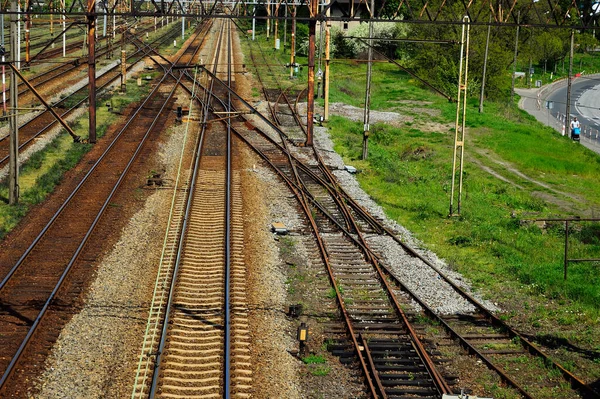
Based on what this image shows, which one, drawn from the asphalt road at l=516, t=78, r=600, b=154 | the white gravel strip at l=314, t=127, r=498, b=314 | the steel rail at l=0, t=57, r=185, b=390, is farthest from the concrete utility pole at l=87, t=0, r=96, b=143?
the asphalt road at l=516, t=78, r=600, b=154

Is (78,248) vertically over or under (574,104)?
under

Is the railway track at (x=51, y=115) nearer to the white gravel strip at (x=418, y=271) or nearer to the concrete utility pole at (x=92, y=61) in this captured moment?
the concrete utility pole at (x=92, y=61)

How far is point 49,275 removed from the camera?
642 inches

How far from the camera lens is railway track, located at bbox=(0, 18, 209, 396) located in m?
12.6

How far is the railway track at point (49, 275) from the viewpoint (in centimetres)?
1264

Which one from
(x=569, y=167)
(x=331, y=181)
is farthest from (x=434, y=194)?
(x=569, y=167)

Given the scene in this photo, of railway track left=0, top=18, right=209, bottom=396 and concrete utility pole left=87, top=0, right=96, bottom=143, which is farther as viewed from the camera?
concrete utility pole left=87, top=0, right=96, bottom=143

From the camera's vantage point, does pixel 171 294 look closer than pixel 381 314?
Yes

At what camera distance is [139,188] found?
79.6 ft

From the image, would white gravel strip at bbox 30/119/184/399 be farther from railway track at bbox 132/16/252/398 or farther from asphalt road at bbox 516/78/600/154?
asphalt road at bbox 516/78/600/154

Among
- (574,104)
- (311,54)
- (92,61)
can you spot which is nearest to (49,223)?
(92,61)

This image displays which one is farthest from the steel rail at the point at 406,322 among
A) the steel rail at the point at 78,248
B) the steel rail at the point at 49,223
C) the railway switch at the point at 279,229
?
the steel rail at the point at 49,223

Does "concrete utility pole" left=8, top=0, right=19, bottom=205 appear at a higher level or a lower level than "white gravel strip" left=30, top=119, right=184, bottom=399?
higher

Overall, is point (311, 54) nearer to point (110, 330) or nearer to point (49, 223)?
point (49, 223)
